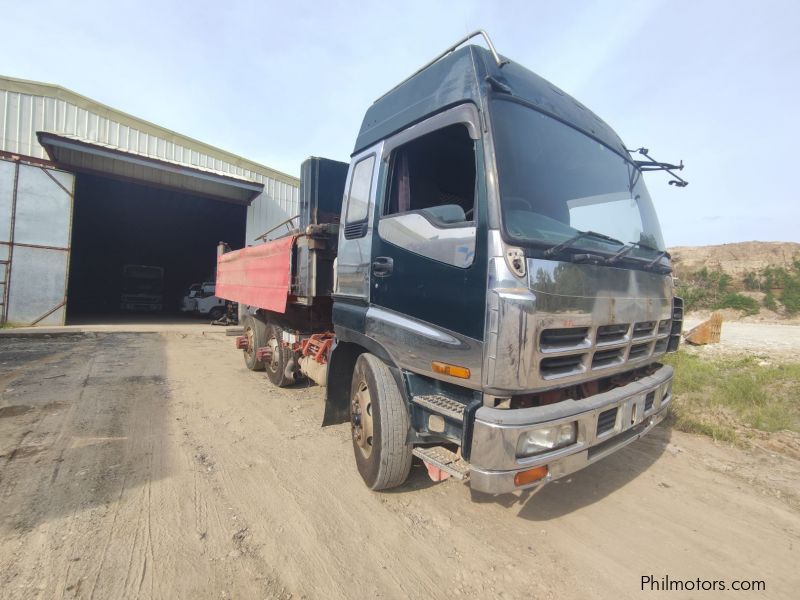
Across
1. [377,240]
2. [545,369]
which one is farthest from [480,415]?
[377,240]

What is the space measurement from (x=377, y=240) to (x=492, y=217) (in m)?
1.12

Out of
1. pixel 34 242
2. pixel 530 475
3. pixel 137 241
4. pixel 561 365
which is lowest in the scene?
pixel 530 475

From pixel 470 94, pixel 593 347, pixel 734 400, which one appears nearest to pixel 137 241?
pixel 470 94

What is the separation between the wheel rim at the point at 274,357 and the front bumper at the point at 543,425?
4460 mm

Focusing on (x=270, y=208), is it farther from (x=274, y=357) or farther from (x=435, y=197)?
(x=435, y=197)

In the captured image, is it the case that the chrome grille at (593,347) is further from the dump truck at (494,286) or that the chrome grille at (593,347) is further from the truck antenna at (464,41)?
the truck antenna at (464,41)

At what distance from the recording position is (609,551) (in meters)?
2.45

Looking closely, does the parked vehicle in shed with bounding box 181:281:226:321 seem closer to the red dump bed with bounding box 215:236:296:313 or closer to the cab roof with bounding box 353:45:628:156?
the red dump bed with bounding box 215:236:296:313

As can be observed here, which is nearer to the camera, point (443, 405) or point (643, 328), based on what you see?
point (443, 405)

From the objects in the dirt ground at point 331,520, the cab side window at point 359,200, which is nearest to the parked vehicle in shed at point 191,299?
the dirt ground at point 331,520

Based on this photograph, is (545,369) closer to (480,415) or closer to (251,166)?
(480,415)

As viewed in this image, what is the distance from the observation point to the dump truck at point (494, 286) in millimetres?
2160

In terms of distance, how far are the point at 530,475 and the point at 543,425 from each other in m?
0.30

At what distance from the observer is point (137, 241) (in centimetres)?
2447
